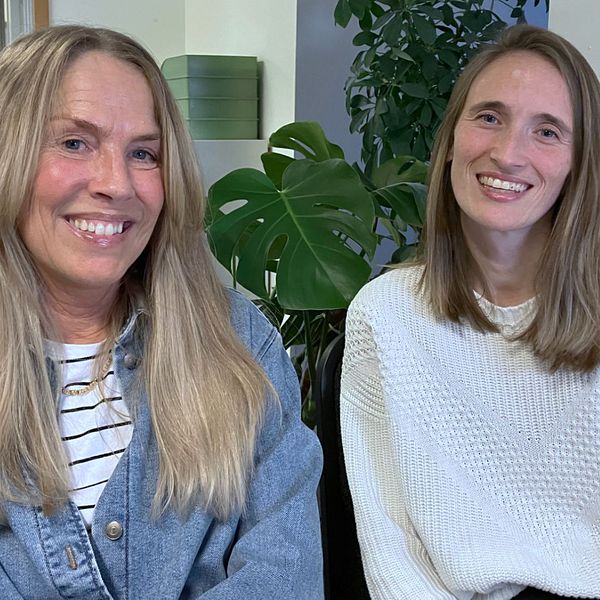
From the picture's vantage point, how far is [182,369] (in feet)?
4.17

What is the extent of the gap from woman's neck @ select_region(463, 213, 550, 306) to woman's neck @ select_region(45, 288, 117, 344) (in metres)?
0.66

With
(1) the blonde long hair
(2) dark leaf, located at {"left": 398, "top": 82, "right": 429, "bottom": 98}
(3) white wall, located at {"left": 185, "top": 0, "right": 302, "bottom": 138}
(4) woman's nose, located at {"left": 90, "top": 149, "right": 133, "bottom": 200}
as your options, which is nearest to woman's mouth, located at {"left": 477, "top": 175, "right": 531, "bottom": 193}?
(1) the blonde long hair

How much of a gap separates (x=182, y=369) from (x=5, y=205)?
1.04 feet

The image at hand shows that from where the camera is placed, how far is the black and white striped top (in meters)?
1.22

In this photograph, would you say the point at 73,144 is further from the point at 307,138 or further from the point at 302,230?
the point at 307,138

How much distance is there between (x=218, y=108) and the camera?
317 centimetres

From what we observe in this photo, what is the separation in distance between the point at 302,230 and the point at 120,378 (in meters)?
0.79

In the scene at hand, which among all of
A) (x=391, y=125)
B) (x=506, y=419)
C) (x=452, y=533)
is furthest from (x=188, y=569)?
(x=391, y=125)

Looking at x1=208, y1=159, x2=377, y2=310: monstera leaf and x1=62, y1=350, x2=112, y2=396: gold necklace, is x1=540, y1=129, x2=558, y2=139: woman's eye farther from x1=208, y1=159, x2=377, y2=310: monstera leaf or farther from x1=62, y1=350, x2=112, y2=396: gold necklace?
x1=62, y1=350, x2=112, y2=396: gold necklace

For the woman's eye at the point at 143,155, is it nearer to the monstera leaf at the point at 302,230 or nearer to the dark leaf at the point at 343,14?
the monstera leaf at the point at 302,230

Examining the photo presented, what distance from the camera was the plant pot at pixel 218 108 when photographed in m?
3.15

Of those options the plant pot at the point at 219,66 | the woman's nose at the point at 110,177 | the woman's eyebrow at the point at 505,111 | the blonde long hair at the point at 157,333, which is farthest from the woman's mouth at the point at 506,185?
the plant pot at the point at 219,66

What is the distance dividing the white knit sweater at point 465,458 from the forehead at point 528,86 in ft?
1.10

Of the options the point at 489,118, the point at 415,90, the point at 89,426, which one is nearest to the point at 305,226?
the point at 489,118
